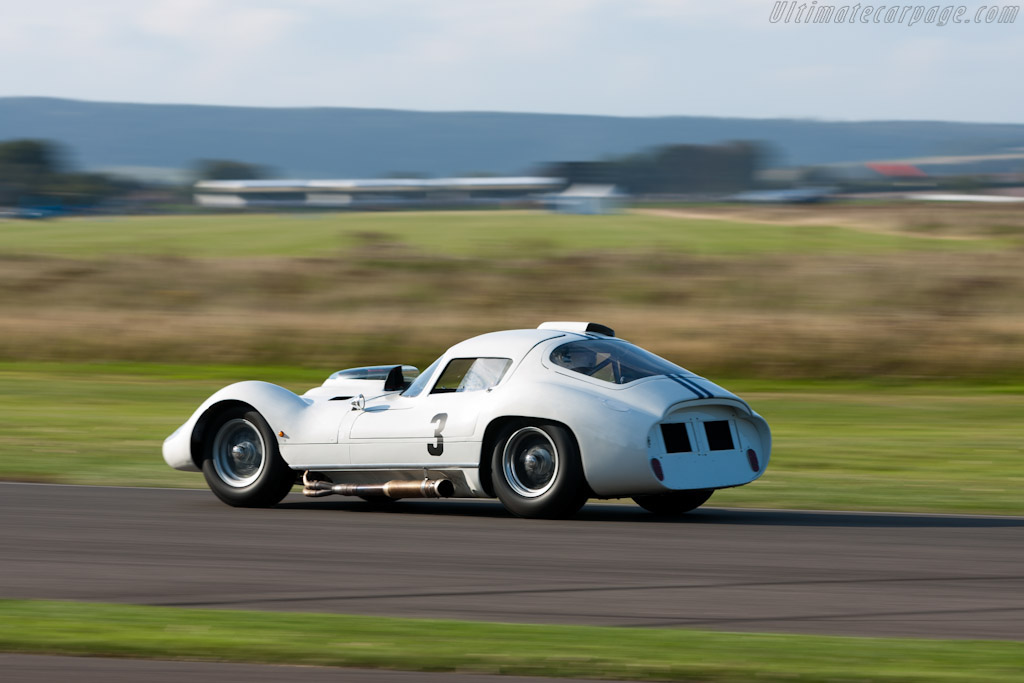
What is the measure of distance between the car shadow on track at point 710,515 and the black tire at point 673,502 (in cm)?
7

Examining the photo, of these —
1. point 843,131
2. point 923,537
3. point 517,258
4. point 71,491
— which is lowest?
point 923,537

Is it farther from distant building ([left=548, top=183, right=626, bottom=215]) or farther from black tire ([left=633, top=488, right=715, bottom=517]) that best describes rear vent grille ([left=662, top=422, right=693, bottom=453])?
distant building ([left=548, top=183, right=626, bottom=215])

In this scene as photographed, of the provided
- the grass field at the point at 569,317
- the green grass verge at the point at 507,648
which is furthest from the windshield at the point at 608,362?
the green grass verge at the point at 507,648

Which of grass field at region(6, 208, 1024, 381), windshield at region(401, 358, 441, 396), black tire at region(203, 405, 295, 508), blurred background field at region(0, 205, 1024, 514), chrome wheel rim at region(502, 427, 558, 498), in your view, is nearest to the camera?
chrome wheel rim at region(502, 427, 558, 498)

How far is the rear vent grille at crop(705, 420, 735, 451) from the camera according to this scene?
9.47 metres

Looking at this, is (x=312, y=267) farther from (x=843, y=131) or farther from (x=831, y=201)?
(x=843, y=131)

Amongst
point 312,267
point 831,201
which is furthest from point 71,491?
point 831,201

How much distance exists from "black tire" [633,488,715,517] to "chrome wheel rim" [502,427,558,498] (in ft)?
3.26

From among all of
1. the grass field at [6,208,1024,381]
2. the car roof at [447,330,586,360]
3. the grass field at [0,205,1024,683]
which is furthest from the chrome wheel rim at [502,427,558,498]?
the grass field at [6,208,1024,381]

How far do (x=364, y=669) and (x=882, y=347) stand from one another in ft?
68.3

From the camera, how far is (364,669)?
522 cm

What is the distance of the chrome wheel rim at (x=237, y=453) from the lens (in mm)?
10469

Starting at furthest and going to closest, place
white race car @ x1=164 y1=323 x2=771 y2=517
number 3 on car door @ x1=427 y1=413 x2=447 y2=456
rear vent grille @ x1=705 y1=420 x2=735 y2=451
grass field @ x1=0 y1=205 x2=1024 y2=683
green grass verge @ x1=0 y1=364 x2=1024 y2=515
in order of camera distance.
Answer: green grass verge @ x1=0 y1=364 x2=1024 y2=515
number 3 on car door @ x1=427 y1=413 x2=447 y2=456
rear vent grille @ x1=705 y1=420 x2=735 y2=451
white race car @ x1=164 y1=323 x2=771 y2=517
grass field @ x1=0 y1=205 x2=1024 y2=683

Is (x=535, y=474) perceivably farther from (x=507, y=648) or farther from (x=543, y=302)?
(x=543, y=302)
